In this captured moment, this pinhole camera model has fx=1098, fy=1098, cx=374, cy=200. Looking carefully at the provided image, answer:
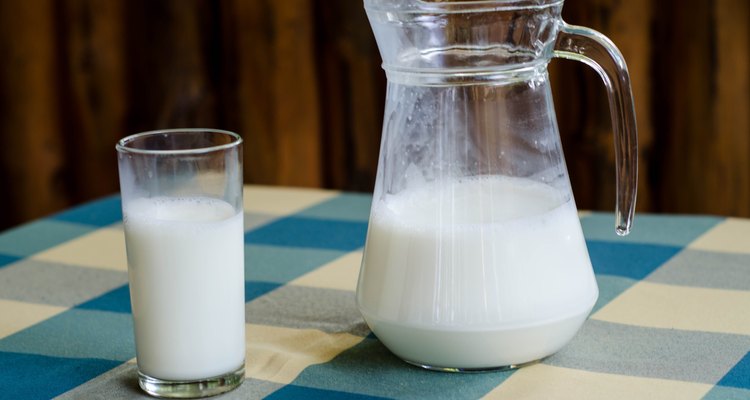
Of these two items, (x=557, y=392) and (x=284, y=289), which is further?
(x=284, y=289)

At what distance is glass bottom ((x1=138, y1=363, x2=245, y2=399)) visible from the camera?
729mm

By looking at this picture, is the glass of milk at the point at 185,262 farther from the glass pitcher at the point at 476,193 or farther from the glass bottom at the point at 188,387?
the glass pitcher at the point at 476,193

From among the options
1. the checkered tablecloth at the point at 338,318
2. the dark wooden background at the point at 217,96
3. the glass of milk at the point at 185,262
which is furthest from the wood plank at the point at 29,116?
the glass of milk at the point at 185,262

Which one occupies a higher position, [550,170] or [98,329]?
[550,170]

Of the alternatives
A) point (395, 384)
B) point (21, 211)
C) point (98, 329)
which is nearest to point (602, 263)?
point (395, 384)

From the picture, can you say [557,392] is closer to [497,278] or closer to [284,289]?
[497,278]

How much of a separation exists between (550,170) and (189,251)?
253mm

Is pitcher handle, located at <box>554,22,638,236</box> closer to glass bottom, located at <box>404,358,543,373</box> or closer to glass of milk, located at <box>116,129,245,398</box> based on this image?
glass bottom, located at <box>404,358,543,373</box>

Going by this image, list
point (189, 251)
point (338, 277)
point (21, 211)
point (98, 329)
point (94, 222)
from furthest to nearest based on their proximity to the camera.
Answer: point (21, 211) → point (94, 222) → point (338, 277) → point (98, 329) → point (189, 251)

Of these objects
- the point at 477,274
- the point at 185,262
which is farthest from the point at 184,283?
the point at 477,274

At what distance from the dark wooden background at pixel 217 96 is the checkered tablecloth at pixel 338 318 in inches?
32.8

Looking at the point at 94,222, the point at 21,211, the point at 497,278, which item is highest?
the point at 497,278

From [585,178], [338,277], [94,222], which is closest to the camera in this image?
[338,277]

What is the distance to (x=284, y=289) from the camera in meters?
0.98
